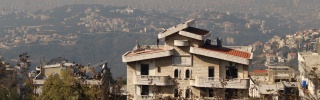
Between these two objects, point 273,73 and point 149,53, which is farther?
point 273,73

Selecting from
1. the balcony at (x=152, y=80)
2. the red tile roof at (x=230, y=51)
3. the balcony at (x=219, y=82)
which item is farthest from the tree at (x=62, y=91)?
the red tile roof at (x=230, y=51)

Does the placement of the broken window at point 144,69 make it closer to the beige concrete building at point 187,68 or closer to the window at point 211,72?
the beige concrete building at point 187,68

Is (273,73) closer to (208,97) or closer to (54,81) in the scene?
(208,97)

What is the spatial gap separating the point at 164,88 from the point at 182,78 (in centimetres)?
83

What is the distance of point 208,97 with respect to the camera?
22.1 meters

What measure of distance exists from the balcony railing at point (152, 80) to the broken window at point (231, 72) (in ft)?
7.41

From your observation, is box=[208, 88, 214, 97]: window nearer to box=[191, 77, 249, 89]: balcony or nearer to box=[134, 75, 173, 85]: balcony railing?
box=[191, 77, 249, 89]: balcony

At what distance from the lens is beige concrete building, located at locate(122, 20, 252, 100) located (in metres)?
21.7

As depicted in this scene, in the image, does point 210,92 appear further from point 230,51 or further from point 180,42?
point 180,42

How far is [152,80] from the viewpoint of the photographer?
2234 centimetres

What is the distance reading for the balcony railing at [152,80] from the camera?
22.1 metres

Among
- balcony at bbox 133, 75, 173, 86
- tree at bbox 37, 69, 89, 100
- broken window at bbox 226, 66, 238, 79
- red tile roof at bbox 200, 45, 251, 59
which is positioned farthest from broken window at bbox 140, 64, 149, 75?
broken window at bbox 226, 66, 238, 79

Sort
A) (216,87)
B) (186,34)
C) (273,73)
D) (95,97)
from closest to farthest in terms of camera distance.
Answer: (95,97)
(216,87)
(186,34)
(273,73)

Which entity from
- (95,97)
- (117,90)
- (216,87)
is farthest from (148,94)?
(95,97)
